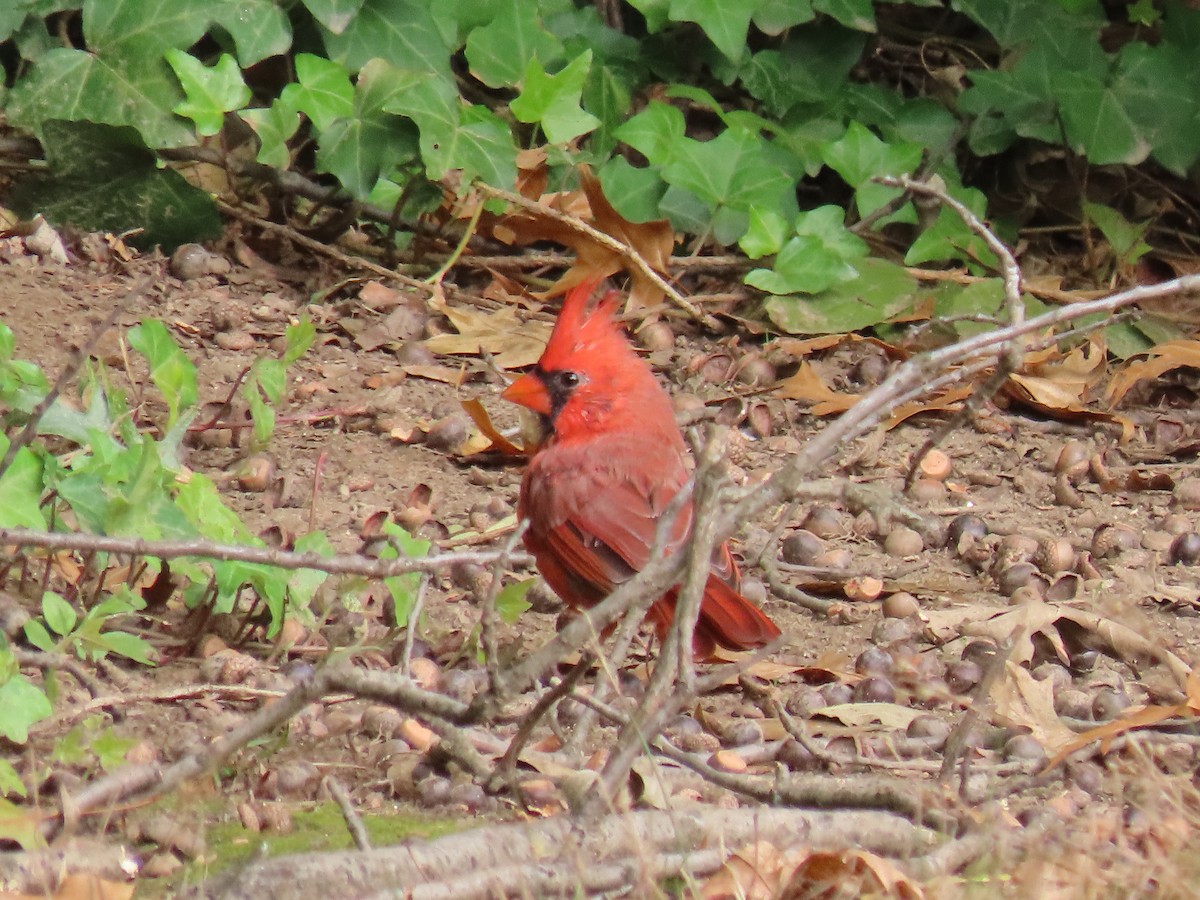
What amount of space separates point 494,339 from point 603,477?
1023mm

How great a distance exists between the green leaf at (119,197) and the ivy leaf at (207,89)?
7.8 inches

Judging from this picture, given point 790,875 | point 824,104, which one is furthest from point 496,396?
point 790,875

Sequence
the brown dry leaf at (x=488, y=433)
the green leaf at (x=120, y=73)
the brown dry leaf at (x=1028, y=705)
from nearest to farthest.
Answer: the brown dry leaf at (x=1028, y=705) → the brown dry leaf at (x=488, y=433) → the green leaf at (x=120, y=73)

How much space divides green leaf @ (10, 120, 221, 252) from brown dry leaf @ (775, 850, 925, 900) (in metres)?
2.63

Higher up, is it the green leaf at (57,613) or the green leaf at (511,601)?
the green leaf at (57,613)

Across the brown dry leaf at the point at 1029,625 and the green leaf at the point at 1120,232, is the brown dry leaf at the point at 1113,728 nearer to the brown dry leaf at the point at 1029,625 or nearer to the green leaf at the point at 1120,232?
the brown dry leaf at the point at 1029,625

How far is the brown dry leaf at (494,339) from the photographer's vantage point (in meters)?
3.68

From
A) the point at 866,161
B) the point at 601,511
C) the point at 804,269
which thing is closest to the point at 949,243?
the point at 866,161

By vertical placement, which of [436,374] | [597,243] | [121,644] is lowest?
[436,374]

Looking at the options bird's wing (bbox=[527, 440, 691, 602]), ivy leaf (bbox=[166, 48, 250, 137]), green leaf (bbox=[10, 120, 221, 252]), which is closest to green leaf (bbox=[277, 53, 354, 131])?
ivy leaf (bbox=[166, 48, 250, 137])

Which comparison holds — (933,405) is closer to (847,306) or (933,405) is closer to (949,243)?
(847,306)

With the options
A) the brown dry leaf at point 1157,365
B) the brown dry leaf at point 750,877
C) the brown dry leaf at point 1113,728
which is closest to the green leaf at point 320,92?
the brown dry leaf at point 1157,365

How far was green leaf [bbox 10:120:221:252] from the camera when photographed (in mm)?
3795

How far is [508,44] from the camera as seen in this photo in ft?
12.9
